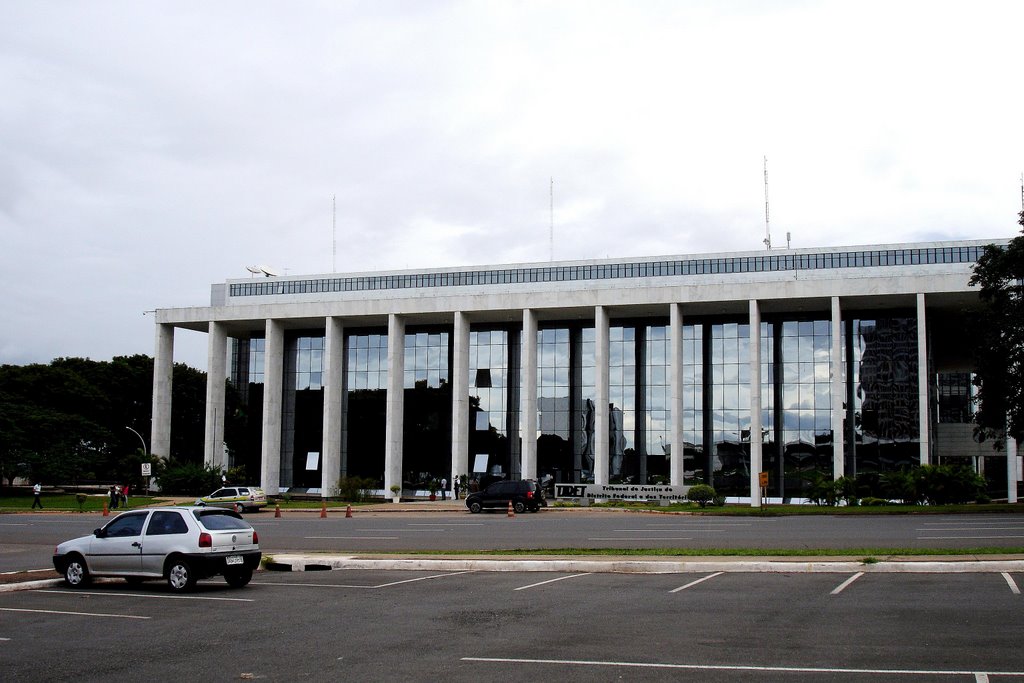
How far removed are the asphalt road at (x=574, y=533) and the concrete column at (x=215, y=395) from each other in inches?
1119

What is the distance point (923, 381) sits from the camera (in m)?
58.6

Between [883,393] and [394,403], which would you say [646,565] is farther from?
[394,403]

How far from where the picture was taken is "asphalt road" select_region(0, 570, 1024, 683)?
993 centimetres

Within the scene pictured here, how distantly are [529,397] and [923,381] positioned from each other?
81.8 feet

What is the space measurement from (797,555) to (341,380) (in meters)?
56.3

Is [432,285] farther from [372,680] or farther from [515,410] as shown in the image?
[372,680]

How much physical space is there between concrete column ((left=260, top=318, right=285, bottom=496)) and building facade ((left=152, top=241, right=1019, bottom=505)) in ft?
0.53

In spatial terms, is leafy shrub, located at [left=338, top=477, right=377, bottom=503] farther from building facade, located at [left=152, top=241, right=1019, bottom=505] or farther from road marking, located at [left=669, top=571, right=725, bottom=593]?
road marking, located at [left=669, top=571, right=725, bottom=593]

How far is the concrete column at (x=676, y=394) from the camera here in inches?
2452

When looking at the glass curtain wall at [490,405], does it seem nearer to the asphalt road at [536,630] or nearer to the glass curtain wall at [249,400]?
the glass curtain wall at [249,400]

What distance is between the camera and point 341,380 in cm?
7356

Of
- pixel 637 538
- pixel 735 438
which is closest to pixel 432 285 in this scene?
pixel 735 438

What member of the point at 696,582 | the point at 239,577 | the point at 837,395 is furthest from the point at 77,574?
the point at 837,395

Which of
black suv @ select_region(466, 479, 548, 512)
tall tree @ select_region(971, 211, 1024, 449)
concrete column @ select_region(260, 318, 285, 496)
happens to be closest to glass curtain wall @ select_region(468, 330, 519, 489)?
concrete column @ select_region(260, 318, 285, 496)
